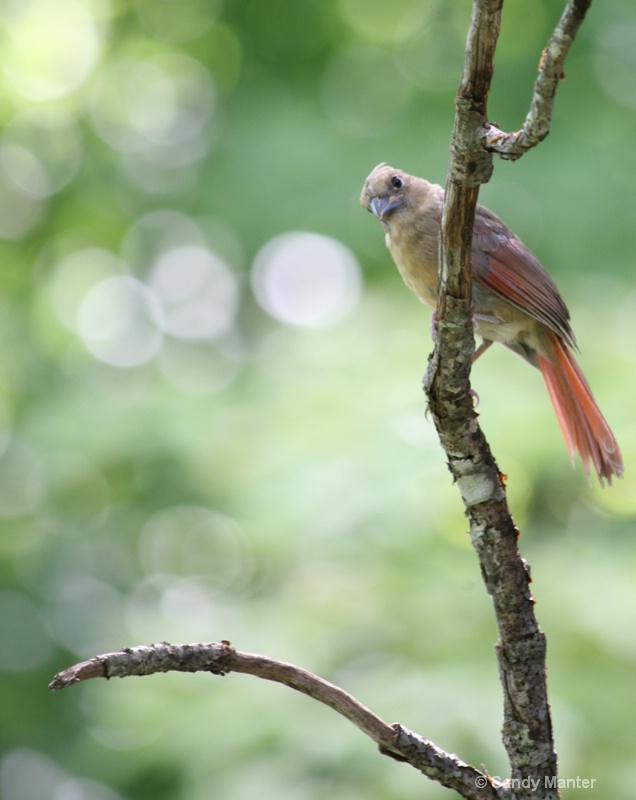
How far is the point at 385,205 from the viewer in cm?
422

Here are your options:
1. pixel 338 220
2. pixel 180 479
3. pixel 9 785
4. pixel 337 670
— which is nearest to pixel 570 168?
pixel 338 220

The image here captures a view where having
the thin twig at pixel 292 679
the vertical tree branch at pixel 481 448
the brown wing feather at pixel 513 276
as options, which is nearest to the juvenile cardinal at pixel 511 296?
the brown wing feather at pixel 513 276

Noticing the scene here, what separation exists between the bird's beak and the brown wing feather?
356 mm

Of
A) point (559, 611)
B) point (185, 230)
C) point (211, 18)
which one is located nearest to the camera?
point (559, 611)

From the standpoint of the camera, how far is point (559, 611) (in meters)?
4.26

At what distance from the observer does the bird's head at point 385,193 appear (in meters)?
4.21

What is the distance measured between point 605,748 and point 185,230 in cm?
605

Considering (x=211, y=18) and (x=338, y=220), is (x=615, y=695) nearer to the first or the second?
(x=338, y=220)

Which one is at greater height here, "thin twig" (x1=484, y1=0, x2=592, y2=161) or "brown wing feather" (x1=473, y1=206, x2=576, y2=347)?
"brown wing feather" (x1=473, y1=206, x2=576, y2=347)

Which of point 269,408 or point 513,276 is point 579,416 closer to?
point 513,276

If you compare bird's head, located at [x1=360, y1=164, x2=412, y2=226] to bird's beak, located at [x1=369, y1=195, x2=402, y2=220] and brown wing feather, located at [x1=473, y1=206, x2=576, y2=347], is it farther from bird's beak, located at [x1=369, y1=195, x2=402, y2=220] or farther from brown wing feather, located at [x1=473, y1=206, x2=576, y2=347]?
brown wing feather, located at [x1=473, y1=206, x2=576, y2=347]

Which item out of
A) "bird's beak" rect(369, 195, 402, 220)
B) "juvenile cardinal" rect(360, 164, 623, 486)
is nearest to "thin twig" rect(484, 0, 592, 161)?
"juvenile cardinal" rect(360, 164, 623, 486)

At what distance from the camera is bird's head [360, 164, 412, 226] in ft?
13.8

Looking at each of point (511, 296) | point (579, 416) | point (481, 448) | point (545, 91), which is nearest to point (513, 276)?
point (511, 296)
